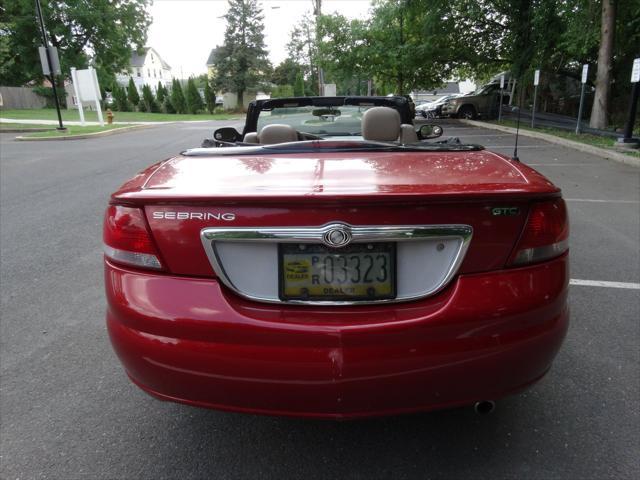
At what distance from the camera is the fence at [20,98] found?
39.3 m

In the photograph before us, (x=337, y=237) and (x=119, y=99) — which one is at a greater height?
(x=337, y=237)

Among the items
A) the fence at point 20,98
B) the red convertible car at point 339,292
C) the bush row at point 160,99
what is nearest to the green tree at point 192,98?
→ the bush row at point 160,99

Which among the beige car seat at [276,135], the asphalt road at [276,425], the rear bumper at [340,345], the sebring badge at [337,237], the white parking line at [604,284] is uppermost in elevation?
the beige car seat at [276,135]

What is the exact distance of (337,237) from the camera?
5.16 feet

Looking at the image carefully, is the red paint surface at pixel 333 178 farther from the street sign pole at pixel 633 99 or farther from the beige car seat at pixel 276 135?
the street sign pole at pixel 633 99

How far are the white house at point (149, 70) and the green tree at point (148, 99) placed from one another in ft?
97.6

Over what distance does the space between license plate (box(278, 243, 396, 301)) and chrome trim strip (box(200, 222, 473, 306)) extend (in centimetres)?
3

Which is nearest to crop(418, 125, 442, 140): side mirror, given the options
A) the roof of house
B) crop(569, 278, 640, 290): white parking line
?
crop(569, 278, 640, 290): white parking line

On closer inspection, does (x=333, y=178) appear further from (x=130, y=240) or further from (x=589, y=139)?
(x=589, y=139)

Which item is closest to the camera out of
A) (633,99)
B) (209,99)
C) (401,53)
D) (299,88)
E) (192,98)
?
(633,99)

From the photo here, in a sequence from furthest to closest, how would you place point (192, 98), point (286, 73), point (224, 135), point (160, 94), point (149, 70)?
point (149, 70) < point (286, 73) < point (160, 94) < point (192, 98) < point (224, 135)

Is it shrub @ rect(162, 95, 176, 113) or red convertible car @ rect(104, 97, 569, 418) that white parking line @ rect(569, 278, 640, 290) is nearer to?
red convertible car @ rect(104, 97, 569, 418)

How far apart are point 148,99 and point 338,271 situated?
50.5m

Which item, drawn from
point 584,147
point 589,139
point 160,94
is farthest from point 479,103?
point 160,94
